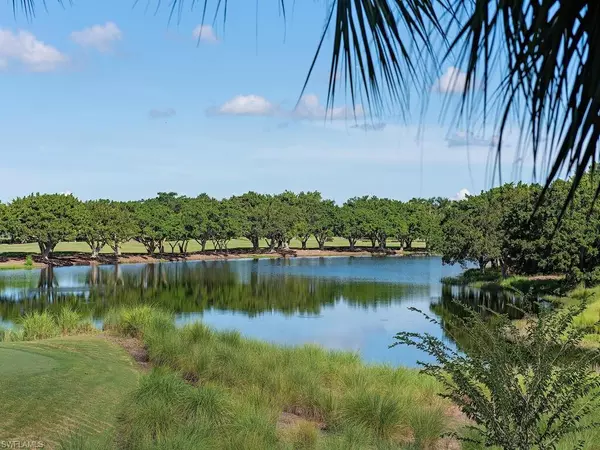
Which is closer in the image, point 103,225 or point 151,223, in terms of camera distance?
point 103,225

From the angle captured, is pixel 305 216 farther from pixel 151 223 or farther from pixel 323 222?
pixel 151 223

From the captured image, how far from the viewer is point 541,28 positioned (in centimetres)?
134

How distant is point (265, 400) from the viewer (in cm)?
895

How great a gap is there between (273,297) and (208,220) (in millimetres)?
39676

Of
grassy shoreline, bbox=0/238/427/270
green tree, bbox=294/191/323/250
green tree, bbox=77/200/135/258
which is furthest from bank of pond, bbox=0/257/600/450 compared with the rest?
green tree, bbox=294/191/323/250

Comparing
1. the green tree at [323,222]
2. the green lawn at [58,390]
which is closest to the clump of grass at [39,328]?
the green lawn at [58,390]

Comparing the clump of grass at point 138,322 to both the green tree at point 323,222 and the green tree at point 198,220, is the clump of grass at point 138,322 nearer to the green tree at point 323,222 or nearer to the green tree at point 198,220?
the green tree at point 198,220

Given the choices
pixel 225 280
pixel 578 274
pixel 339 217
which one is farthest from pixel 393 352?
pixel 339 217

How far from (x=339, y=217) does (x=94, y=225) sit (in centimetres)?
3507

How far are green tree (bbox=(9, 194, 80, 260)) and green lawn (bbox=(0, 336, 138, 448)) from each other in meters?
48.1

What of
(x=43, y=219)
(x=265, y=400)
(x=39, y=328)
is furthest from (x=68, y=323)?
(x=43, y=219)

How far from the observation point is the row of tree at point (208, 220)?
5784 centimetres

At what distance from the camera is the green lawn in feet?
22.0

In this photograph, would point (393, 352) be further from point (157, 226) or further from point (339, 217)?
point (339, 217)
